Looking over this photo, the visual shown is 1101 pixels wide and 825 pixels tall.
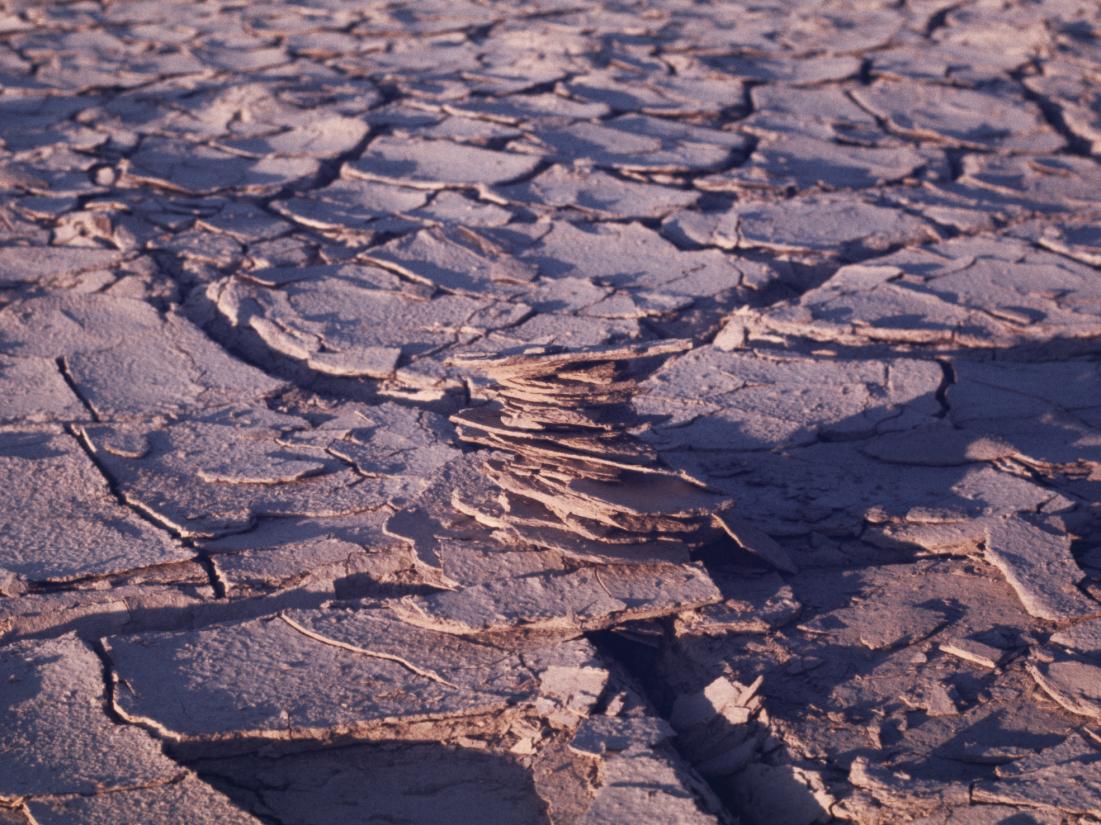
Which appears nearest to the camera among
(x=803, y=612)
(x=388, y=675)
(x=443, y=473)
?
(x=388, y=675)

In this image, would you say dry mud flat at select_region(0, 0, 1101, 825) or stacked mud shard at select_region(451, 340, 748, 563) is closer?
dry mud flat at select_region(0, 0, 1101, 825)

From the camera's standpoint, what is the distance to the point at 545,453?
2.32 m

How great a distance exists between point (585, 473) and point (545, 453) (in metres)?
0.09

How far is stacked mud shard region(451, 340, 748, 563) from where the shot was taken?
7.38 feet

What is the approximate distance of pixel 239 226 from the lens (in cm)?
377

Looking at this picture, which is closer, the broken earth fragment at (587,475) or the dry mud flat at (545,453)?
the dry mud flat at (545,453)

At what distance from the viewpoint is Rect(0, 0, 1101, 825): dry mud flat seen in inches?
75.3

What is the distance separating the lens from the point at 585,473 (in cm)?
229

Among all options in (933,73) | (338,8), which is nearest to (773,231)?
(933,73)

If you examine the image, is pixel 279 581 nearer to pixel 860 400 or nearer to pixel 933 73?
pixel 860 400

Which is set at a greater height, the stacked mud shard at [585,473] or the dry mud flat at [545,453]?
the stacked mud shard at [585,473]

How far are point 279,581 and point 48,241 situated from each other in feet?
6.28

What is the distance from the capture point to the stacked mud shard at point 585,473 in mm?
2248

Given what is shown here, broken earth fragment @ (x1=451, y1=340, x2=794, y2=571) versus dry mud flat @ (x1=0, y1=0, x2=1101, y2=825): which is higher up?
broken earth fragment @ (x1=451, y1=340, x2=794, y2=571)
